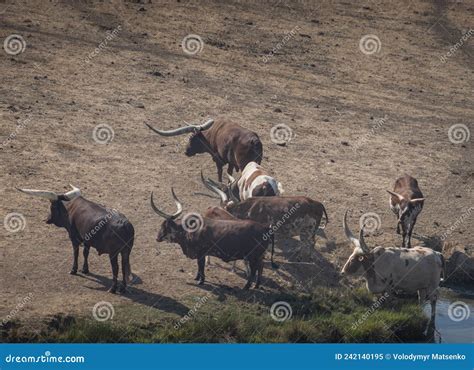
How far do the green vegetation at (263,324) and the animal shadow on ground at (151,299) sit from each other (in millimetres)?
261

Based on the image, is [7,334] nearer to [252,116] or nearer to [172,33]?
[252,116]

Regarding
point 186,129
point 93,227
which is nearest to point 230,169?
point 186,129

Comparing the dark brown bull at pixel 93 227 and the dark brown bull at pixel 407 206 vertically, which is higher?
the dark brown bull at pixel 407 206

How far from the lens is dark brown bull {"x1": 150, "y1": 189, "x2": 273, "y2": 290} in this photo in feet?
63.5

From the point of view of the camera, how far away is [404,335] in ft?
62.6

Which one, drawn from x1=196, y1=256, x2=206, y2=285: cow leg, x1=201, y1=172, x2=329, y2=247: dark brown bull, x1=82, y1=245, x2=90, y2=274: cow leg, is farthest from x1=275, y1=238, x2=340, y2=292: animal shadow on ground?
x1=82, y1=245, x2=90, y2=274: cow leg

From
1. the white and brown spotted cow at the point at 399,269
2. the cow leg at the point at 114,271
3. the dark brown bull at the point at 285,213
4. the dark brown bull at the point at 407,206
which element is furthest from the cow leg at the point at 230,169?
the cow leg at the point at 114,271

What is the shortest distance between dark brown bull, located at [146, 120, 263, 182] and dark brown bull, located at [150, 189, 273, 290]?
4.09 m

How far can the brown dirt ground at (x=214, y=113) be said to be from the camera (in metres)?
20.4

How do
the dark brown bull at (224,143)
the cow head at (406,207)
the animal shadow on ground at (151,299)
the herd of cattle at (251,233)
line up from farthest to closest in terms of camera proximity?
1. the dark brown bull at (224,143)
2. the cow head at (406,207)
3. the herd of cattle at (251,233)
4. the animal shadow on ground at (151,299)

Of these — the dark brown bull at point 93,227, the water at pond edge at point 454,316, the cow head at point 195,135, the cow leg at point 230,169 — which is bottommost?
the water at pond edge at point 454,316

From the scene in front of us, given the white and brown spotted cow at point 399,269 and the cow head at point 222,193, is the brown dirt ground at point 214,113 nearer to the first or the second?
the cow head at point 222,193

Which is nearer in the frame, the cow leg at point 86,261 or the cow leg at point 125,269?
the cow leg at point 125,269

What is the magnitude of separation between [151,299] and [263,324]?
2005 millimetres
